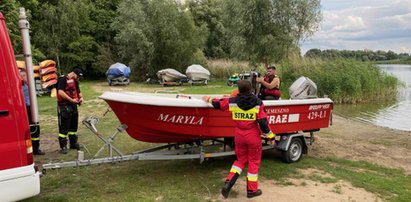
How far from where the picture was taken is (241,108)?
4.93 m

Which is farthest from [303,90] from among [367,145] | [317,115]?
[367,145]

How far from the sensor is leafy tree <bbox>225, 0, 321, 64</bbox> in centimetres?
2534

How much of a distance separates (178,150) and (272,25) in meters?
21.6

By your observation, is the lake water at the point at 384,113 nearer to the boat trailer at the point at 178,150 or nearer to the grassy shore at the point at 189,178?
the grassy shore at the point at 189,178

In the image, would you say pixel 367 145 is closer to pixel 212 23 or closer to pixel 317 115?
pixel 317 115

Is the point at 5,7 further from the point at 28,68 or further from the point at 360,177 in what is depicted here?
the point at 360,177

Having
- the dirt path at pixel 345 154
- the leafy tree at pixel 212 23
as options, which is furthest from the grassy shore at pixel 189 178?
the leafy tree at pixel 212 23

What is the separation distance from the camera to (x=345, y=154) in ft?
24.9

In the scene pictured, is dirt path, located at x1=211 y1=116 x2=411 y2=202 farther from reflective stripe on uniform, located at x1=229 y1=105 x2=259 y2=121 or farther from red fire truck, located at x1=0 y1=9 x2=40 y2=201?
red fire truck, located at x1=0 y1=9 x2=40 y2=201

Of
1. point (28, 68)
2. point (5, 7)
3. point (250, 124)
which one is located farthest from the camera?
point (5, 7)

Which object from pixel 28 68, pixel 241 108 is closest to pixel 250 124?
pixel 241 108

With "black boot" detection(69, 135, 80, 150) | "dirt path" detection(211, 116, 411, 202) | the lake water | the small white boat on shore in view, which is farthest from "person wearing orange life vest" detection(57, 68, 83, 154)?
the small white boat on shore

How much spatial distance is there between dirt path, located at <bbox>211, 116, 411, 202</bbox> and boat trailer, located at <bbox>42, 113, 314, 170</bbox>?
60cm

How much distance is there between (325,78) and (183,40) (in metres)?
16.7
